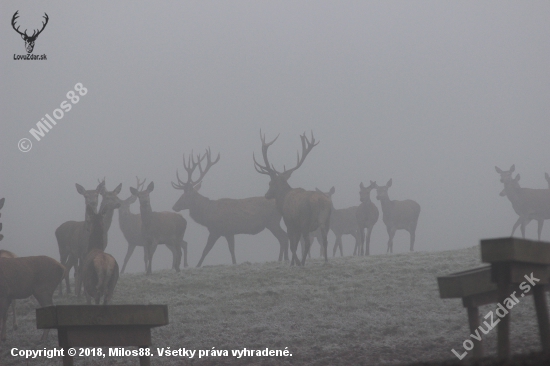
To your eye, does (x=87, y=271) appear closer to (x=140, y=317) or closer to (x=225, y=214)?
(x=140, y=317)

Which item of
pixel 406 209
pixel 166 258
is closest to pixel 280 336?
pixel 406 209

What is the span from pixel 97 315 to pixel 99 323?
2.8 inches

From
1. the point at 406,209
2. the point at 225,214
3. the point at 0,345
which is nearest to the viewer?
the point at 0,345

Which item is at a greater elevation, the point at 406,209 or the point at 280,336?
the point at 406,209

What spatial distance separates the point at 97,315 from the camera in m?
5.95

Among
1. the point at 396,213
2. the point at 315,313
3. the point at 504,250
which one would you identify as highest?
the point at 396,213

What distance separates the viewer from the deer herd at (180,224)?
11.5 meters

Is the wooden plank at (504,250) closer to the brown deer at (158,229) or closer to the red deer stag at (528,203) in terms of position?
the brown deer at (158,229)

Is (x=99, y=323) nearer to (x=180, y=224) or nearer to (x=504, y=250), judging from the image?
(x=504, y=250)

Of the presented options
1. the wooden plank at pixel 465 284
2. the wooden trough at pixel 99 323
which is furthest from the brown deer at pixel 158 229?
the wooden plank at pixel 465 284

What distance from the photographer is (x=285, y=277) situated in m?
14.5

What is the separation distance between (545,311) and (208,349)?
603 centimetres

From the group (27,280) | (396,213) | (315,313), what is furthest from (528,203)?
(27,280)

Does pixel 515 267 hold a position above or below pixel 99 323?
above
